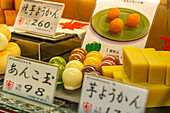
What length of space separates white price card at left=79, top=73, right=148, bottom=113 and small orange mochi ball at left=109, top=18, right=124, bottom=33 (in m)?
0.73

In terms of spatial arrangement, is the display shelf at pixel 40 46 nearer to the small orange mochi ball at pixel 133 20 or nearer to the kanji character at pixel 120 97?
the small orange mochi ball at pixel 133 20

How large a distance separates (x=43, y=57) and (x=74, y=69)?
0.35 metres

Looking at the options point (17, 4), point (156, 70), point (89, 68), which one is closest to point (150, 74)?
point (156, 70)

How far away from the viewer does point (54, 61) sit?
1115 millimetres

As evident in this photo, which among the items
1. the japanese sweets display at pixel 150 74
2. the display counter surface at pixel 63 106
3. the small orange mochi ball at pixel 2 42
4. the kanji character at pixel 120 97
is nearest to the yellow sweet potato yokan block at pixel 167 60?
the japanese sweets display at pixel 150 74

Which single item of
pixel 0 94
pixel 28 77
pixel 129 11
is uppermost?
pixel 129 11

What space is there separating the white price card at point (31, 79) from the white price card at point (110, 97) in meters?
0.13

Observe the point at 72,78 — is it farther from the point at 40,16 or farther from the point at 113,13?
the point at 113,13

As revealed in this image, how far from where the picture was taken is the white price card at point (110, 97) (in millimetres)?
679

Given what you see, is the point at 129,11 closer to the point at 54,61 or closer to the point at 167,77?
the point at 54,61

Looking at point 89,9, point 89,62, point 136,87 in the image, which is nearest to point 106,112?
point 136,87

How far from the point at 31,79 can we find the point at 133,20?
0.83 meters

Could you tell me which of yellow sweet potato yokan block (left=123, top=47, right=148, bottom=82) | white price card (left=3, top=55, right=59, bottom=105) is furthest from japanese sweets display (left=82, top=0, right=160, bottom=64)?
white price card (left=3, top=55, right=59, bottom=105)

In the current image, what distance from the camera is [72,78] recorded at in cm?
95
